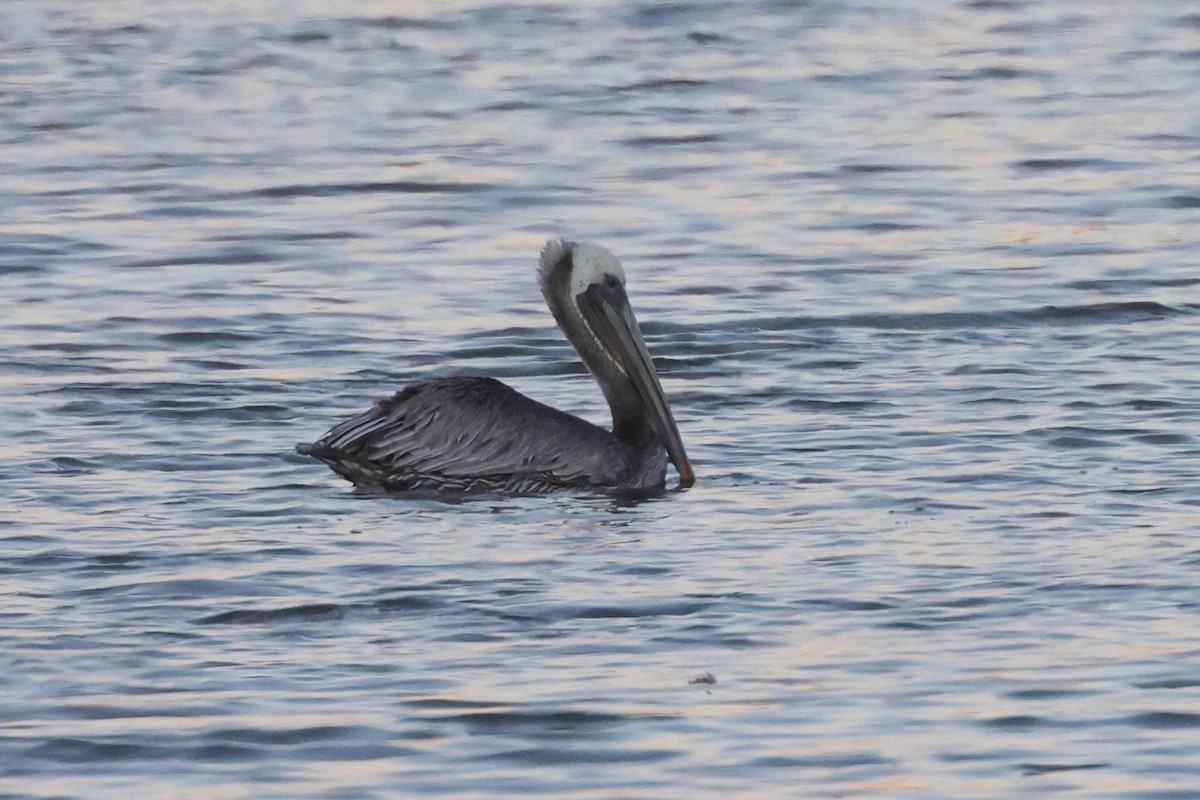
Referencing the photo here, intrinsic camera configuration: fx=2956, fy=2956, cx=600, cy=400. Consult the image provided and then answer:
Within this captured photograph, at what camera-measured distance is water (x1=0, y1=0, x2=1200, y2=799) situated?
650 centimetres

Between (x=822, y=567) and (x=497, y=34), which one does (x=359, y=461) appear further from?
(x=497, y=34)

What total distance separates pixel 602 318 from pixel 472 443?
802mm

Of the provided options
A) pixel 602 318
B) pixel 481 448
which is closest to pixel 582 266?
pixel 602 318

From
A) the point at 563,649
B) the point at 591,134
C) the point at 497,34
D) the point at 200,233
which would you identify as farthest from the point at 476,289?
the point at 497,34

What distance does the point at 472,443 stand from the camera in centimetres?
945

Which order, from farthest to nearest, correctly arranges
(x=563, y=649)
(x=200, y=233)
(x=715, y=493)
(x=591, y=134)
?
(x=591, y=134) → (x=200, y=233) → (x=715, y=493) → (x=563, y=649)

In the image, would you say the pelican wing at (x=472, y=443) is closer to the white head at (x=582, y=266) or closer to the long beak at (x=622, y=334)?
the long beak at (x=622, y=334)

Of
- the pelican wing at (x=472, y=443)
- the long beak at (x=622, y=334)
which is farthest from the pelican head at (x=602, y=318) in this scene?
the pelican wing at (x=472, y=443)

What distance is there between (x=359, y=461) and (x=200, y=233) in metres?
5.06

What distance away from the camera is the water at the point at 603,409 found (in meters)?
6.50

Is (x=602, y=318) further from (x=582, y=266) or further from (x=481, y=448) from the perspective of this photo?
(x=481, y=448)

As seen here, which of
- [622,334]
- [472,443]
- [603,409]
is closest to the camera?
[472,443]

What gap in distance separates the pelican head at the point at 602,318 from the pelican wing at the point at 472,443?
0.46m

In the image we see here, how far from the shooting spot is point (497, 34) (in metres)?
20.7
